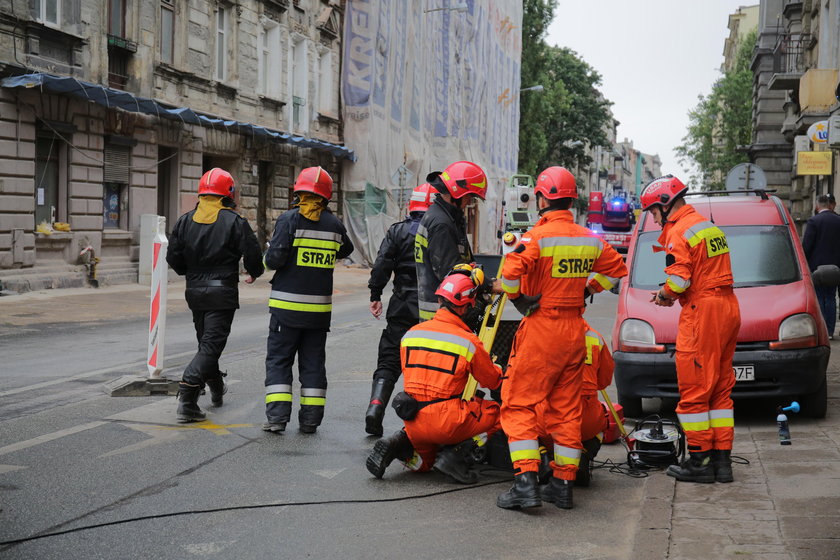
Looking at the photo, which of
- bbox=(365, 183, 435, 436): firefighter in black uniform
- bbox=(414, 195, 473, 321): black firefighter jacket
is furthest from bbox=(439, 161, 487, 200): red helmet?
bbox=(365, 183, 435, 436): firefighter in black uniform

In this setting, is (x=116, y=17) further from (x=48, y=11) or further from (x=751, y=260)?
(x=751, y=260)

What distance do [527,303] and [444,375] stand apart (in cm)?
65

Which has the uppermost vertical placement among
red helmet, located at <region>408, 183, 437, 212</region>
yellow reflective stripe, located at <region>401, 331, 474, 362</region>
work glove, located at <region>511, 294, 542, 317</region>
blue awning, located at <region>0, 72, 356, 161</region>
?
Result: blue awning, located at <region>0, 72, 356, 161</region>

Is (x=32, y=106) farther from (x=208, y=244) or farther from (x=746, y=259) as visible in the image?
(x=746, y=259)

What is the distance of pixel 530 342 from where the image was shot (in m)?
5.67

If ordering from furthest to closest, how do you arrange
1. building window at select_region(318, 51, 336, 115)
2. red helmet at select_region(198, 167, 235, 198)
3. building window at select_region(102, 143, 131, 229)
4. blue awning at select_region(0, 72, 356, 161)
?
building window at select_region(318, 51, 336, 115) < building window at select_region(102, 143, 131, 229) < blue awning at select_region(0, 72, 356, 161) < red helmet at select_region(198, 167, 235, 198)

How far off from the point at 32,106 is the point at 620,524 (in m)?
16.8

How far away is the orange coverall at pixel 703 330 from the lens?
242 inches

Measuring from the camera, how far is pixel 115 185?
74.7 feet

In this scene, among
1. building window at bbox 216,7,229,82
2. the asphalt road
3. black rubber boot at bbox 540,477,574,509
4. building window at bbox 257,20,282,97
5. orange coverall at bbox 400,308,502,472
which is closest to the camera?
the asphalt road

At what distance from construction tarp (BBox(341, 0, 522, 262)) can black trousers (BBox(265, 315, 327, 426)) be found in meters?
26.6

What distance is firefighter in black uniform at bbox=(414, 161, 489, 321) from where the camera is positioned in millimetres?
6648

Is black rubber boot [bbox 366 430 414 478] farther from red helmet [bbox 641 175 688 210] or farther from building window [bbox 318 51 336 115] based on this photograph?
building window [bbox 318 51 336 115]

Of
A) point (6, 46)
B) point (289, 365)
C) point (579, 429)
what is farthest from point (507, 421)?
point (6, 46)
